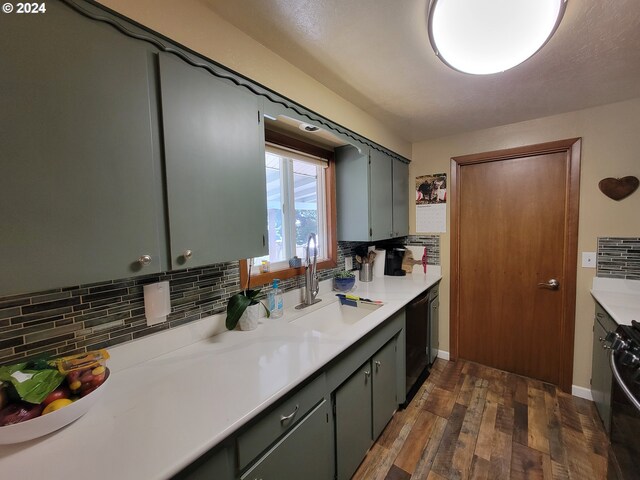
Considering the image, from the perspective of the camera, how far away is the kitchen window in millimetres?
1764

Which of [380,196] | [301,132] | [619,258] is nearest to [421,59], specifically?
[301,132]

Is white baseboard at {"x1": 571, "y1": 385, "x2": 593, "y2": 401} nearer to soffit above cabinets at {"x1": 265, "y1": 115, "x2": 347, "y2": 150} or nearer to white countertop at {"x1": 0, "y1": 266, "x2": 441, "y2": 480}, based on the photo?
white countertop at {"x1": 0, "y1": 266, "x2": 441, "y2": 480}

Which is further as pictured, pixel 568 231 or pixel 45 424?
pixel 568 231

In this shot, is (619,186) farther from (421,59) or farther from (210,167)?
(210,167)

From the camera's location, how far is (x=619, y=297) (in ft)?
6.01

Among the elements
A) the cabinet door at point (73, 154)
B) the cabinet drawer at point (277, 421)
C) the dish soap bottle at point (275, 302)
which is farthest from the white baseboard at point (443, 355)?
the cabinet door at point (73, 154)

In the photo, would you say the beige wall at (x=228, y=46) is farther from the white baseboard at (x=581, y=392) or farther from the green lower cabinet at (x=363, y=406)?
the white baseboard at (x=581, y=392)

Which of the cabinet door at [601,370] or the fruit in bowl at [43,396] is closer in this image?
the fruit in bowl at [43,396]

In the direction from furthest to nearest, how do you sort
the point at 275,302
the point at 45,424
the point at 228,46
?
the point at 275,302
the point at 228,46
the point at 45,424

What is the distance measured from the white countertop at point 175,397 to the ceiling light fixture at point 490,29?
134cm

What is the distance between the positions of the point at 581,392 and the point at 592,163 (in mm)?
1800

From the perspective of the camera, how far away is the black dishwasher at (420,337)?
197 cm

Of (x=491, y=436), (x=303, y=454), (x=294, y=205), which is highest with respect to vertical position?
(x=294, y=205)

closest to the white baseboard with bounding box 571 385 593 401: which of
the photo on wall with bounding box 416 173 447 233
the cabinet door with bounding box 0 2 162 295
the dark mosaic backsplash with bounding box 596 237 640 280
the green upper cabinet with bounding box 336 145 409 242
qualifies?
the dark mosaic backsplash with bounding box 596 237 640 280
